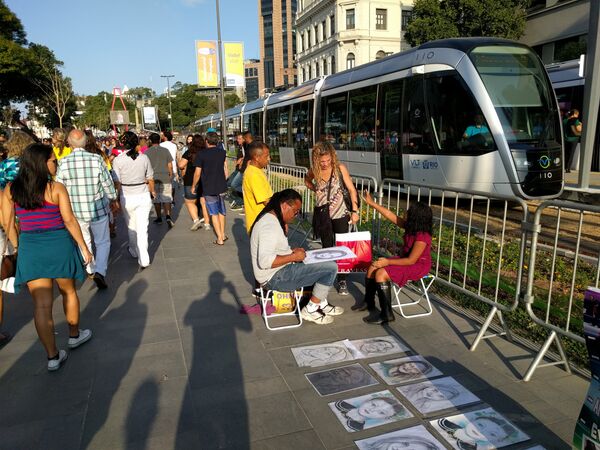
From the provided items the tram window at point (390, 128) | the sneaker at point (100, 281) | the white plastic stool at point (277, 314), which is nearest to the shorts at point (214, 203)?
the sneaker at point (100, 281)

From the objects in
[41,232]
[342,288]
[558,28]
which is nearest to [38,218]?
[41,232]

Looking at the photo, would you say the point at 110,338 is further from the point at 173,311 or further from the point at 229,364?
the point at 229,364

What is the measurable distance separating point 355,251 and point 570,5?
28.1m

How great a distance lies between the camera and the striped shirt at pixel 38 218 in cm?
370

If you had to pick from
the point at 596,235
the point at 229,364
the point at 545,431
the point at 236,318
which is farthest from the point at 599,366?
the point at 596,235

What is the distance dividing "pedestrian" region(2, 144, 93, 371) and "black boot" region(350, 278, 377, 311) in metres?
2.70

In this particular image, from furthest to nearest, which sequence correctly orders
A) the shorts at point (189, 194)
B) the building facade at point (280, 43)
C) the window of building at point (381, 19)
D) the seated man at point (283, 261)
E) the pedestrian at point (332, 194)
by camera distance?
Answer: the building facade at point (280, 43)
the window of building at point (381, 19)
the shorts at point (189, 194)
the pedestrian at point (332, 194)
the seated man at point (283, 261)

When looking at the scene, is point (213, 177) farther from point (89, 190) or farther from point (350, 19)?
point (350, 19)

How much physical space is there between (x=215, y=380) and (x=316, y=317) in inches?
52.8

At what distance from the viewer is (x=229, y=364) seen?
3785mm

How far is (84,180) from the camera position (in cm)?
539

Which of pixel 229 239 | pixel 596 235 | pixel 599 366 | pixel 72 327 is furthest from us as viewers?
pixel 229 239

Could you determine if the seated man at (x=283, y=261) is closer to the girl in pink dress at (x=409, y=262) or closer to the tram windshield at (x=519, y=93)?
the girl in pink dress at (x=409, y=262)

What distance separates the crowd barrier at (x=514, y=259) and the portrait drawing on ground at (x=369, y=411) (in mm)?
1056
